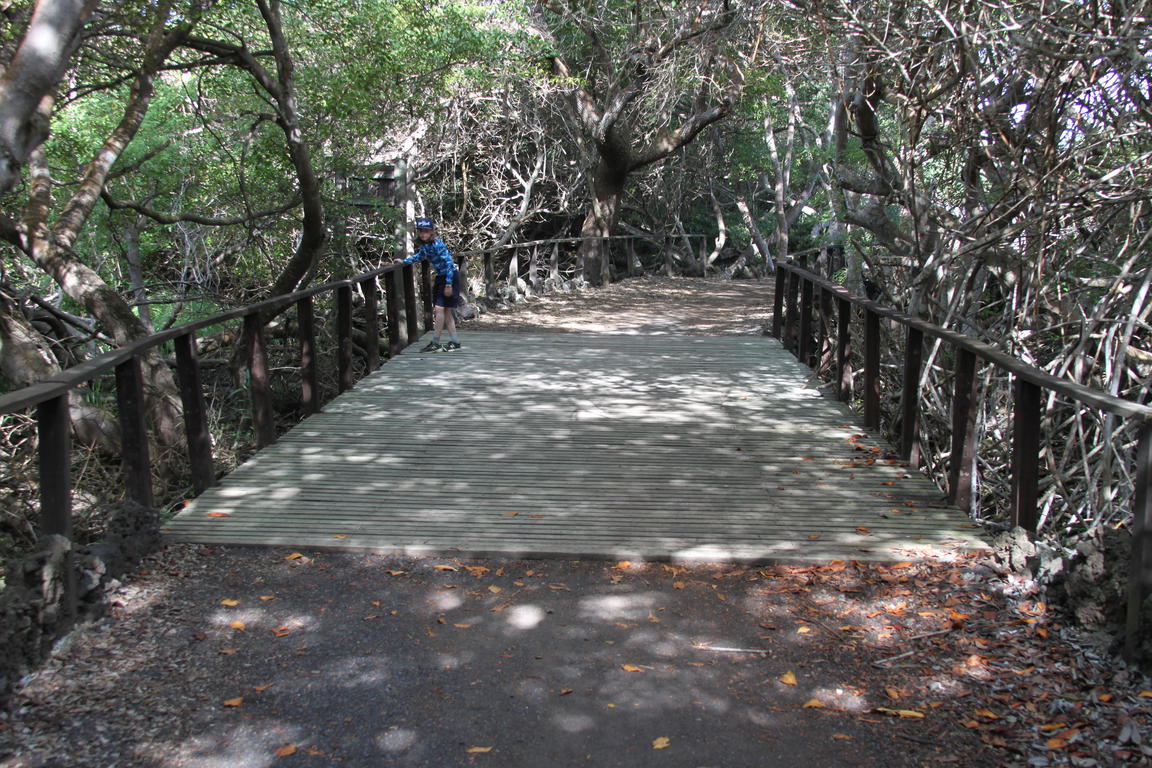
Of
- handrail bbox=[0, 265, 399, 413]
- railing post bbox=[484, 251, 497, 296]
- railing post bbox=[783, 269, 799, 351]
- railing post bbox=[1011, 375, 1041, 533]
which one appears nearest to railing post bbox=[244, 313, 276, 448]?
handrail bbox=[0, 265, 399, 413]

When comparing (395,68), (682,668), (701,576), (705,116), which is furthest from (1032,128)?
(705,116)

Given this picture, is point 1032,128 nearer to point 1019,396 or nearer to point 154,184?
point 1019,396

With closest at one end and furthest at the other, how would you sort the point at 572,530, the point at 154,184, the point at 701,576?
the point at 701,576, the point at 572,530, the point at 154,184

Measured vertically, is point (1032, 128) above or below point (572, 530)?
above

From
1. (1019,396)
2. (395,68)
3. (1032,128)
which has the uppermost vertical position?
(395,68)

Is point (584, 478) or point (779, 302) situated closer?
point (584, 478)

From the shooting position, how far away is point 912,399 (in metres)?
6.21

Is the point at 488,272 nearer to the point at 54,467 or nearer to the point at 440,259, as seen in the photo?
the point at 440,259

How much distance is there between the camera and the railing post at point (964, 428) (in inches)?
207

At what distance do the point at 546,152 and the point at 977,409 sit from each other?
52.3ft

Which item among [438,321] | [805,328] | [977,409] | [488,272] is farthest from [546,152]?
[977,409]

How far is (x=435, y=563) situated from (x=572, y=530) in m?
0.76

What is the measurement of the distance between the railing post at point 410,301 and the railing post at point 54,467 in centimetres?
643

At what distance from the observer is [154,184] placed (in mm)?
12242
